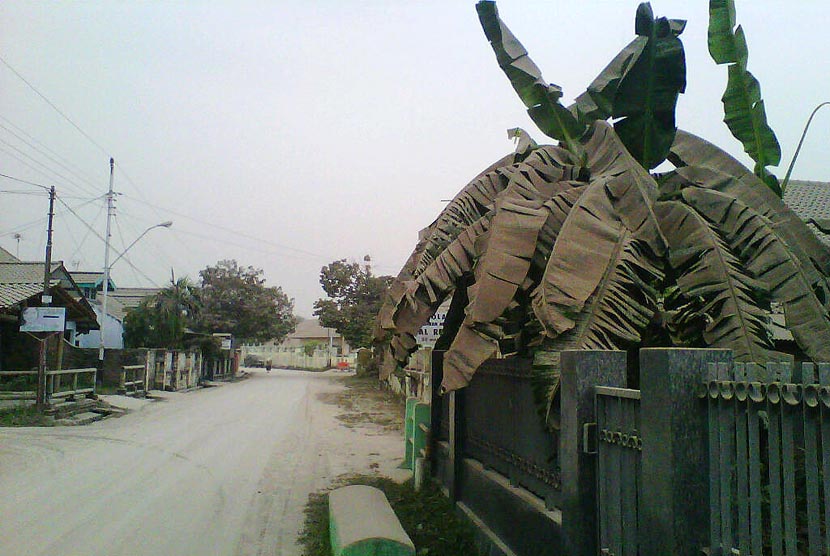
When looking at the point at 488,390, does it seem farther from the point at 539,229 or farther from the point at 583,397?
the point at 583,397

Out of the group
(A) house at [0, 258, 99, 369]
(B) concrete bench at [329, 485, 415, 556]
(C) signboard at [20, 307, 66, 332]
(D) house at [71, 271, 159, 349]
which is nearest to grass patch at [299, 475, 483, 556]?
(B) concrete bench at [329, 485, 415, 556]

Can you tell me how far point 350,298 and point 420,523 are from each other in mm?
34628

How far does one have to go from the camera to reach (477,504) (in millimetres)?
7297

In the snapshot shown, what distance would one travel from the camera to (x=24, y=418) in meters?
17.3

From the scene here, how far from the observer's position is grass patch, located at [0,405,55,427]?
16.9 m

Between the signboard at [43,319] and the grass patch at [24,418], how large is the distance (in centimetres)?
306

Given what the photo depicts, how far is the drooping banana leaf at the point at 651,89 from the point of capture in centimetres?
601

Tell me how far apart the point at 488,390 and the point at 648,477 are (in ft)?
13.3

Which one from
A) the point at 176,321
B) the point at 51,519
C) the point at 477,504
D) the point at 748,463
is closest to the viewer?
the point at 748,463

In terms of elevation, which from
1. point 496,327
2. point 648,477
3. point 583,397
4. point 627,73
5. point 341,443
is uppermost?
point 627,73

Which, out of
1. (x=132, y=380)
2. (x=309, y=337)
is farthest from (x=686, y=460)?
(x=309, y=337)

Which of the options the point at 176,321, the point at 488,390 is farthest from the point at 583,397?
the point at 176,321

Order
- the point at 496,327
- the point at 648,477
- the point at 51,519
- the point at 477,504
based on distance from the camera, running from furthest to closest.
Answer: the point at 51,519 → the point at 477,504 → the point at 496,327 → the point at 648,477

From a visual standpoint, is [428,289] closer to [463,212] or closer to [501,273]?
[501,273]
